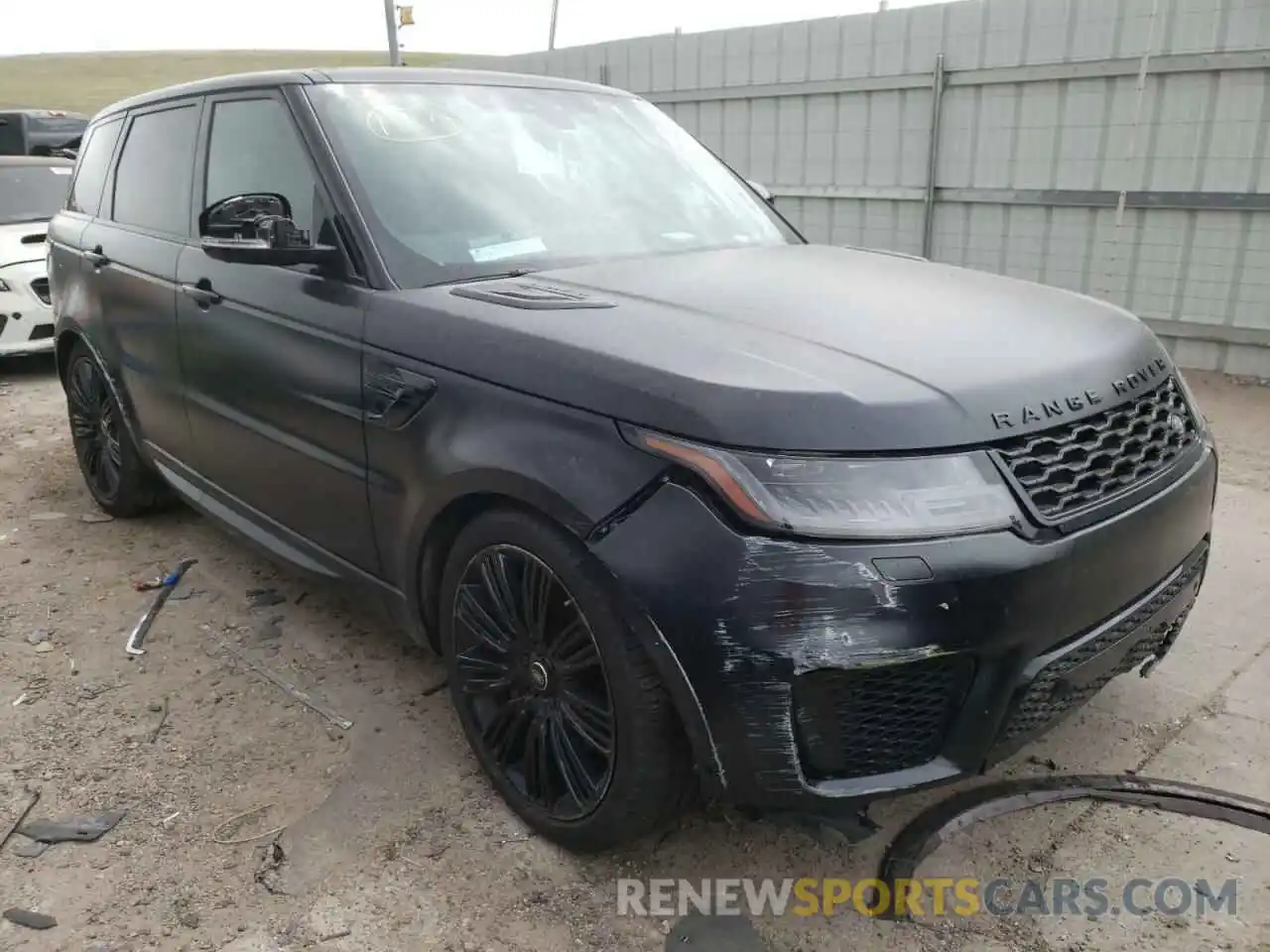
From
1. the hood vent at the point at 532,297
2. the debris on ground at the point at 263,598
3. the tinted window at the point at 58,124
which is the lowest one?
the debris on ground at the point at 263,598

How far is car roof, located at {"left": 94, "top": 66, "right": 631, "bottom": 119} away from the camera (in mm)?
2994

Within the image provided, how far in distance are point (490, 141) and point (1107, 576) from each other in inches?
82.0

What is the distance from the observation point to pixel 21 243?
789cm

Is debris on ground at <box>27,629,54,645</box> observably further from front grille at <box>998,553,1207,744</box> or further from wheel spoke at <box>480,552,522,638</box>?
front grille at <box>998,553,1207,744</box>

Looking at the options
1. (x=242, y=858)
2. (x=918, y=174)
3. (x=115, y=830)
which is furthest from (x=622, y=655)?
(x=918, y=174)

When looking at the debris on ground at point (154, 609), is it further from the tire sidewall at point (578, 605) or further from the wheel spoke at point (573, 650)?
the wheel spoke at point (573, 650)

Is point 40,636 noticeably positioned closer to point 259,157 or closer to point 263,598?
point 263,598

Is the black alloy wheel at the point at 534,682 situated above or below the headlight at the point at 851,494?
below

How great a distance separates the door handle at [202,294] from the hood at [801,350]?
3.32 feet

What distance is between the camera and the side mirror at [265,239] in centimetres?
263

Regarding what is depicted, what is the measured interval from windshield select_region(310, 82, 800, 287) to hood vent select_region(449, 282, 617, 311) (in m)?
0.14

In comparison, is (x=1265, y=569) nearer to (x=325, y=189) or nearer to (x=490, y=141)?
(x=490, y=141)

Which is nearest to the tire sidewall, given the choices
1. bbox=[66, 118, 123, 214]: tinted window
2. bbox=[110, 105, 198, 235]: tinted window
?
bbox=[110, 105, 198, 235]: tinted window

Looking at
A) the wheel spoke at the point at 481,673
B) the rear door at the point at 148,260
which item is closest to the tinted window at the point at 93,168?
the rear door at the point at 148,260
